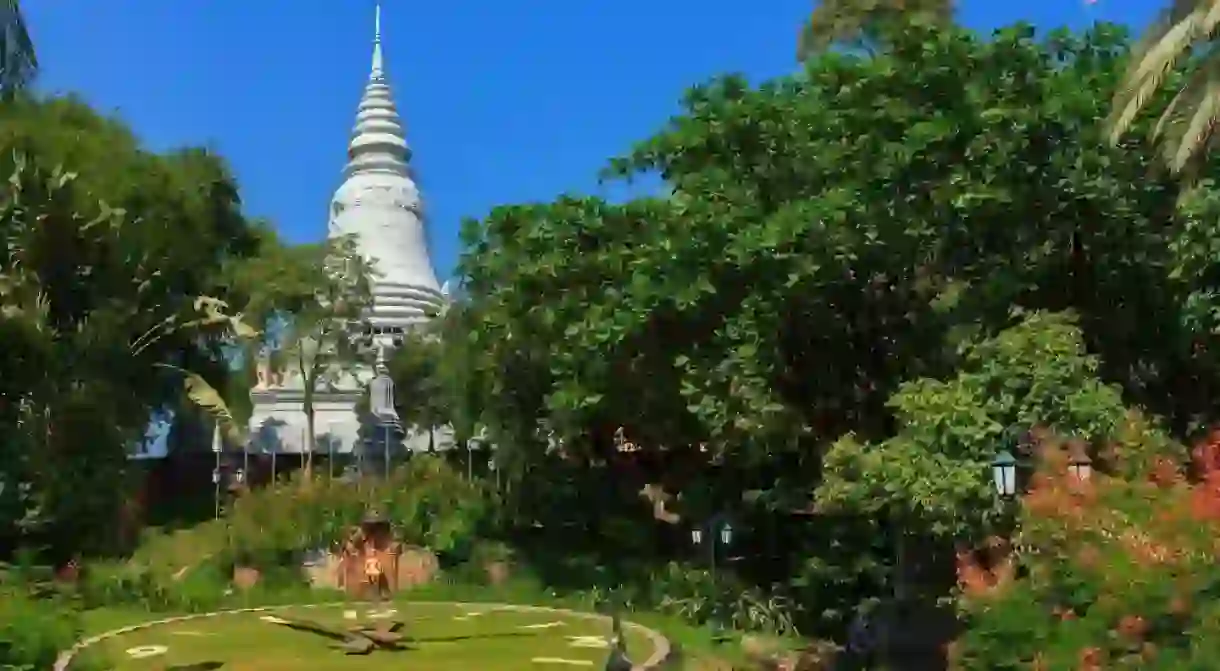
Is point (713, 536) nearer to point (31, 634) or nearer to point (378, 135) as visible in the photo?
point (31, 634)

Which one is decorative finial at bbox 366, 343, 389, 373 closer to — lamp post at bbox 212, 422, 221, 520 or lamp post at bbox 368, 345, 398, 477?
lamp post at bbox 368, 345, 398, 477

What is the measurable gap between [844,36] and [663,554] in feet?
37.2

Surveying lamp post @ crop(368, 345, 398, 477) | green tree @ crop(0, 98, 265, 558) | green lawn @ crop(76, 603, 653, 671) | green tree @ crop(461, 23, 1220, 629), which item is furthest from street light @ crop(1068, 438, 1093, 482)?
lamp post @ crop(368, 345, 398, 477)

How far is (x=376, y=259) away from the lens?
36.7 metres

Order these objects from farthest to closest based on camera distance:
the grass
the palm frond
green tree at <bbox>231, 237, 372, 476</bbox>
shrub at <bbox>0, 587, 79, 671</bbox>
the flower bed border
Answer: green tree at <bbox>231, 237, 372, 476</bbox> → the grass → the flower bed border → the palm frond → shrub at <bbox>0, 587, 79, 671</bbox>

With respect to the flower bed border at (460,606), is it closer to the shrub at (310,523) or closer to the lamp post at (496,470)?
the shrub at (310,523)

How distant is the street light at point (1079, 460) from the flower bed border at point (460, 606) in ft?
15.1

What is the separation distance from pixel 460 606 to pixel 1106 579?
1075cm

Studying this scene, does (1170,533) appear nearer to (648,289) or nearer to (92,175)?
(648,289)

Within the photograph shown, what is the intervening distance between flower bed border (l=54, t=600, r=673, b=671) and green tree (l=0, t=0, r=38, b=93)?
35.7 ft

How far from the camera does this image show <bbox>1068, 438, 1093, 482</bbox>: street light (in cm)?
1290

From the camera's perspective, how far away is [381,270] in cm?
4103

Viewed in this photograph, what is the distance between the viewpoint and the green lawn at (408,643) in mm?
13164

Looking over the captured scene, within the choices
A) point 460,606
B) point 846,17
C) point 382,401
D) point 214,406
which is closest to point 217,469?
point 382,401
